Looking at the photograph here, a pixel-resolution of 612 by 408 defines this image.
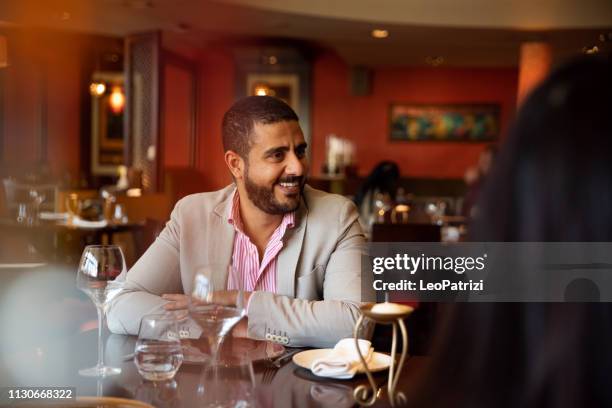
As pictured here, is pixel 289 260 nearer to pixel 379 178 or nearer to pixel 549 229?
pixel 549 229

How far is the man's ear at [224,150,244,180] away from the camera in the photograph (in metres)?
2.09

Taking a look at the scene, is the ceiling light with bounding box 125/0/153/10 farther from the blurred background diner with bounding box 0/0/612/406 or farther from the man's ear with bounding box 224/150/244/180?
the man's ear with bounding box 224/150/244/180

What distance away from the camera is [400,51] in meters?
9.47

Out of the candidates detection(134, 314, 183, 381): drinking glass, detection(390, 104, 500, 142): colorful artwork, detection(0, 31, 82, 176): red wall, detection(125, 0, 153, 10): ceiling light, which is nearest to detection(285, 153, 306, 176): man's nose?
detection(134, 314, 183, 381): drinking glass

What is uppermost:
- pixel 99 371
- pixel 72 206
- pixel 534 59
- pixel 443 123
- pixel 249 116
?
pixel 534 59

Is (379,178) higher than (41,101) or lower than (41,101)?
lower

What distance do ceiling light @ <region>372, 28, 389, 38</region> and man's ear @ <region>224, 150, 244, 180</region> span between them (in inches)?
244

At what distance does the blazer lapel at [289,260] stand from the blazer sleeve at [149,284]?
0.29 metres

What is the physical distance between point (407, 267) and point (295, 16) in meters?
4.47

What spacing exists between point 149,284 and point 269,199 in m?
0.40

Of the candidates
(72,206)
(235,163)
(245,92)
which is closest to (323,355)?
(235,163)

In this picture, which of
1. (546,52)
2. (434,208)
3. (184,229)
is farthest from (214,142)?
(184,229)

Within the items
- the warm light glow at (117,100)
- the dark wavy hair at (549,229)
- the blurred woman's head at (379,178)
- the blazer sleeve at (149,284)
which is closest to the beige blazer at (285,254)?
the blazer sleeve at (149,284)

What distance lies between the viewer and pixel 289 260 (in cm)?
204
